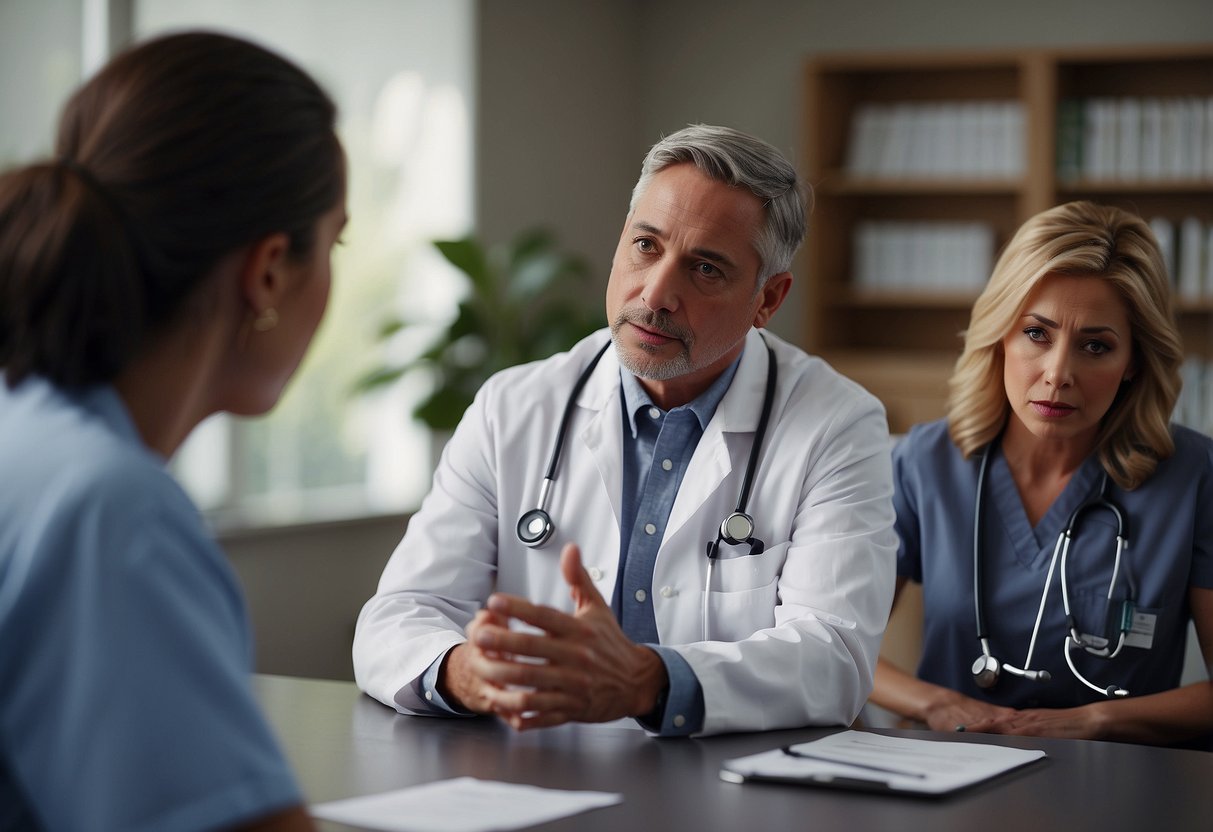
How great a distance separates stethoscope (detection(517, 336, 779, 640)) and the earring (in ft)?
2.93

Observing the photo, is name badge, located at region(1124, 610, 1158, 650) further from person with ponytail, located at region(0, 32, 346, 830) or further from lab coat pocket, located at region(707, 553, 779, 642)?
person with ponytail, located at region(0, 32, 346, 830)

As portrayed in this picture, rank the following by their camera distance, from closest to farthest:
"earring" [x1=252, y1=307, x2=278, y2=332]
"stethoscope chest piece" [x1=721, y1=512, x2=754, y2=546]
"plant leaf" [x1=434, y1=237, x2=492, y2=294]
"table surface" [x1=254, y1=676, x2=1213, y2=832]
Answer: "earring" [x1=252, y1=307, x2=278, y2=332] < "table surface" [x1=254, y1=676, x2=1213, y2=832] < "stethoscope chest piece" [x1=721, y1=512, x2=754, y2=546] < "plant leaf" [x1=434, y1=237, x2=492, y2=294]

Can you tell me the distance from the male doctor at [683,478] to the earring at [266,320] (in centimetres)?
65

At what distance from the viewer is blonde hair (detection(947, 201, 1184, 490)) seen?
2166 mm

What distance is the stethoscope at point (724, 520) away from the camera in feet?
6.16

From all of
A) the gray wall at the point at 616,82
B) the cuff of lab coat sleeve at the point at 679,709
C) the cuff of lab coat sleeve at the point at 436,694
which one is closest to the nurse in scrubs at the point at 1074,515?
the cuff of lab coat sleeve at the point at 679,709

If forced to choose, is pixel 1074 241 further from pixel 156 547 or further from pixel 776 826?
pixel 156 547

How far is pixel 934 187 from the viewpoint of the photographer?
525 centimetres

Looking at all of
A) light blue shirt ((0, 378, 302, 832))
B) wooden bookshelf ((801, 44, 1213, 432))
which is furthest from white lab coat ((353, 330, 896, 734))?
wooden bookshelf ((801, 44, 1213, 432))

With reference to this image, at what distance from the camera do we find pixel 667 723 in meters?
1.50

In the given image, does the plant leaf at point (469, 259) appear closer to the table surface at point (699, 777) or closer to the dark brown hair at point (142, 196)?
the table surface at point (699, 777)

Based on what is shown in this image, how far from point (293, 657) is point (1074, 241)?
2705 millimetres

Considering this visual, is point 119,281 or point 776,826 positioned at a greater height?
point 119,281

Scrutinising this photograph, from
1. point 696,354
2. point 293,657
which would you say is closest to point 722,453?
point 696,354
